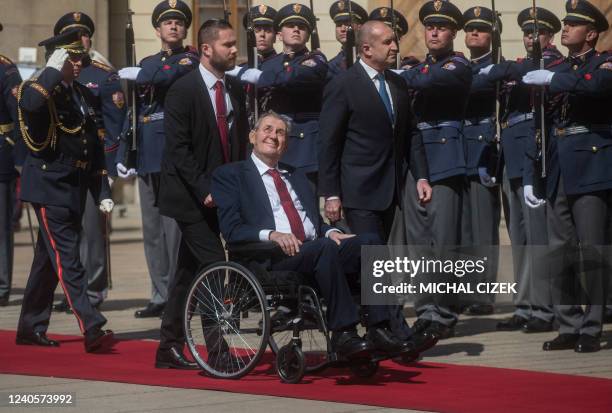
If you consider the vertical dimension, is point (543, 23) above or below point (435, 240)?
above

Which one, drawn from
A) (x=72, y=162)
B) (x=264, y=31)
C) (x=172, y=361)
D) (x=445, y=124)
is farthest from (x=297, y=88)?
(x=172, y=361)

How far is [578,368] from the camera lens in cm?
877

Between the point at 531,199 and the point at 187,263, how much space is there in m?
2.26

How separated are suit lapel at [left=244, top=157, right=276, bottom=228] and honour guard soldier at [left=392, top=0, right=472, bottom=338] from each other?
1.93m

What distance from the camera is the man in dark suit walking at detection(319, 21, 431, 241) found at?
896 cm

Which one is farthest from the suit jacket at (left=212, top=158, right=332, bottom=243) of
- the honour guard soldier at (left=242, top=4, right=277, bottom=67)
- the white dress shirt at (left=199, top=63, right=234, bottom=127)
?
the honour guard soldier at (left=242, top=4, right=277, bottom=67)

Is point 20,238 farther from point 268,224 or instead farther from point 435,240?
point 268,224

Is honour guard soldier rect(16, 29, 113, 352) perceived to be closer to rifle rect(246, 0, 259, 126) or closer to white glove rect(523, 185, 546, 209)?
rifle rect(246, 0, 259, 126)

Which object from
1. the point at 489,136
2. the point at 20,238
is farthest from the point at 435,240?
the point at 20,238

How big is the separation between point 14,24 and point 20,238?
294 centimetres

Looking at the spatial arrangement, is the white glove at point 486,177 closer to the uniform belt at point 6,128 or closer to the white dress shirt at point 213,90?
the white dress shirt at point 213,90

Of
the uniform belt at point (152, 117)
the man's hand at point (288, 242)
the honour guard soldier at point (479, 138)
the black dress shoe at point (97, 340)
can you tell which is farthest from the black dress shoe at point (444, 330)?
the uniform belt at point (152, 117)

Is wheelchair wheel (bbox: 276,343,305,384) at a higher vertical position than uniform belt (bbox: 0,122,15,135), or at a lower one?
lower

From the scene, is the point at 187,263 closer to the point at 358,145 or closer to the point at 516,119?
the point at 358,145
